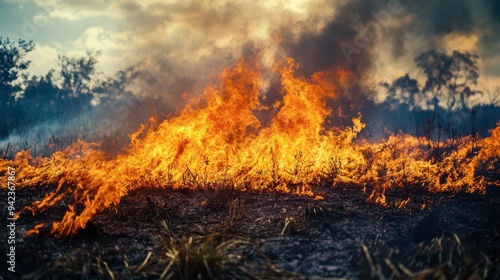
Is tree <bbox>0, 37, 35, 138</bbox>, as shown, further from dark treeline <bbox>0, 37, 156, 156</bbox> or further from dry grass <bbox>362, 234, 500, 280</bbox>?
dry grass <bbox>362, 234, 500, 280</bbox>

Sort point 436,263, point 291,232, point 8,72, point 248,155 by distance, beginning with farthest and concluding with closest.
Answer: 1. point 8,72
2. point 248,155
3. point 291,232
4. point 436,263

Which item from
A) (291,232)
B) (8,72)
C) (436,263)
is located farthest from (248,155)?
(8,72)

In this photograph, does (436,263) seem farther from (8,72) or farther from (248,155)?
(8,72)

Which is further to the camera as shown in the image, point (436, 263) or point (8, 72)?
point (8, 72)

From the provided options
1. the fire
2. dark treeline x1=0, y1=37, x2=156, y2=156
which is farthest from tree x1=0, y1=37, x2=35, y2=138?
the fire

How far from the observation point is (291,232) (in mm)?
5371

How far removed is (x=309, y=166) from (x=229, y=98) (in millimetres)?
3269

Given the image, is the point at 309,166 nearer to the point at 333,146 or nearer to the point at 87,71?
the point at 333,146

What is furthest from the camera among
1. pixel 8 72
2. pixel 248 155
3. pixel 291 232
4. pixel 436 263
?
pixel 8 72

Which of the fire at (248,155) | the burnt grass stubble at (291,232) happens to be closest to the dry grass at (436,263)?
the burnt grass stubble at (291,232)

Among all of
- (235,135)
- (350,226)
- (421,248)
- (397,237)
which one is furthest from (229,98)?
(421,248)

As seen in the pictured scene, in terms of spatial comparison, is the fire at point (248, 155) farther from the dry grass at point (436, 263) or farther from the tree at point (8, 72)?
the tree at point (8, 72)

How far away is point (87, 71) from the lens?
170 ft

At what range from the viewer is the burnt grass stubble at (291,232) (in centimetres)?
380
